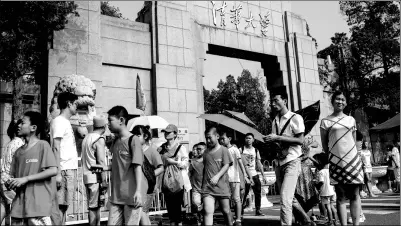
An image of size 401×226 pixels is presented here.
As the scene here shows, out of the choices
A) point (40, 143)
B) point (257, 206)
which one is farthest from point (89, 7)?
point (40, 143)

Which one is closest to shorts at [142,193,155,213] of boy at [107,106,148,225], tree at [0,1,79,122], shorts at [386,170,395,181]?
boy at [107,106,148,225]

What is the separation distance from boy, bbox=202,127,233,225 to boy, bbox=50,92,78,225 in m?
1.75

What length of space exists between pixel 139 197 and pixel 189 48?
10552 millimetres

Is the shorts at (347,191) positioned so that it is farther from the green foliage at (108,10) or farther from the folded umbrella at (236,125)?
the green foliage at (108,10)

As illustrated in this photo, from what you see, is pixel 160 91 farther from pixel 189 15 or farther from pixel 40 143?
pixel 40 143

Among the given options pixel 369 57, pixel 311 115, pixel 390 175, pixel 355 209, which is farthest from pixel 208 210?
pixel 369 57

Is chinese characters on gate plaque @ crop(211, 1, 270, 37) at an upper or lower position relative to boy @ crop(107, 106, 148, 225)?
upper

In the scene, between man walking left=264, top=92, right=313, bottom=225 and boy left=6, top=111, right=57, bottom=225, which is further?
man walking left=264, top=92, right=313, bottom=225

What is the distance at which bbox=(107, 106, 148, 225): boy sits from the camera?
3.65 m

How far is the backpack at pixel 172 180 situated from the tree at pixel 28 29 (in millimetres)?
6731

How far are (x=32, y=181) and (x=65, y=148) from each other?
123cm

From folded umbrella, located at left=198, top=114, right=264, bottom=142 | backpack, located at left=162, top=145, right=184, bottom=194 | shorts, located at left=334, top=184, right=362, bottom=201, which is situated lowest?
shorts, located at left=334, top=184, right=362, bottom=201

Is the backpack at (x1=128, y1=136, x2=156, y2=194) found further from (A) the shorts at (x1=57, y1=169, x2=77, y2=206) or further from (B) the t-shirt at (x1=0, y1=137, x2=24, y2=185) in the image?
(B) the t-shirt at (x1=0, y1=137, x2=24, y2=185)

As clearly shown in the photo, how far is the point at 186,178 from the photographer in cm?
730
